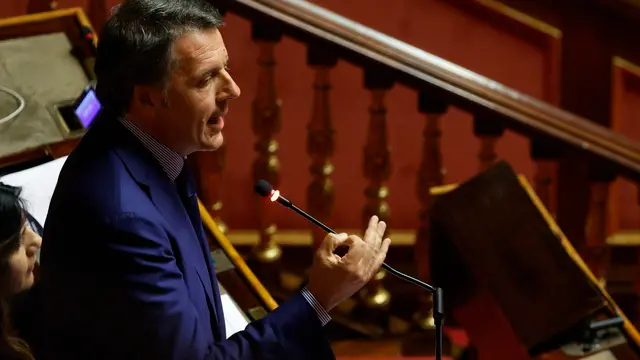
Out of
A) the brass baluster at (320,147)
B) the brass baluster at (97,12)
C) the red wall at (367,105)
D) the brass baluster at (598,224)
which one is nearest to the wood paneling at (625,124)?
the red wall at (367,105)

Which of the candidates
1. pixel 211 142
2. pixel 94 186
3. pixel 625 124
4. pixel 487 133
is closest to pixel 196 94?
pixel 211 142

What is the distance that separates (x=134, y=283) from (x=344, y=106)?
180 cm

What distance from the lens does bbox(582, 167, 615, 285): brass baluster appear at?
2.42 meters

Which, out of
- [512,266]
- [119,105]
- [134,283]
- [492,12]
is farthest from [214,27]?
[492,12]

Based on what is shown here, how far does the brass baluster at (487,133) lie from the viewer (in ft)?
7.91

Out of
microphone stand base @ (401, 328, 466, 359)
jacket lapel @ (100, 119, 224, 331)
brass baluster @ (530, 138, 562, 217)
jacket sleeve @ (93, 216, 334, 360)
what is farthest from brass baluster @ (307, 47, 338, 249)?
jacket sleeve @ (93, 216, 334, 360)

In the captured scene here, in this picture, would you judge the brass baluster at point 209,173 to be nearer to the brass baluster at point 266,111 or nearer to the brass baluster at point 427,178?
the brass baluster at point 266,111

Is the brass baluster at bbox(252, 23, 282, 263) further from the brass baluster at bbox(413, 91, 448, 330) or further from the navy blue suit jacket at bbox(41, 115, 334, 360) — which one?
the navy blue suit jacket at bbox(41, 115, 334, 360)

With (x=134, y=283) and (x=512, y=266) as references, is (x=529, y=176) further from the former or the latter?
(x=134, y=283)

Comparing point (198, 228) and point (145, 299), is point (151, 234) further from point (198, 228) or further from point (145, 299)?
point (198, 228)

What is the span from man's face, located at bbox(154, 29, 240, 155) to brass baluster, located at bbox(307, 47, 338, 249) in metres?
1.00

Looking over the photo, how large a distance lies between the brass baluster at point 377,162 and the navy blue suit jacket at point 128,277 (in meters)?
1.03

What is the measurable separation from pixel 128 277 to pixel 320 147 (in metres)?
1.32

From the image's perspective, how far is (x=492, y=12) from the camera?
10.0 ft
